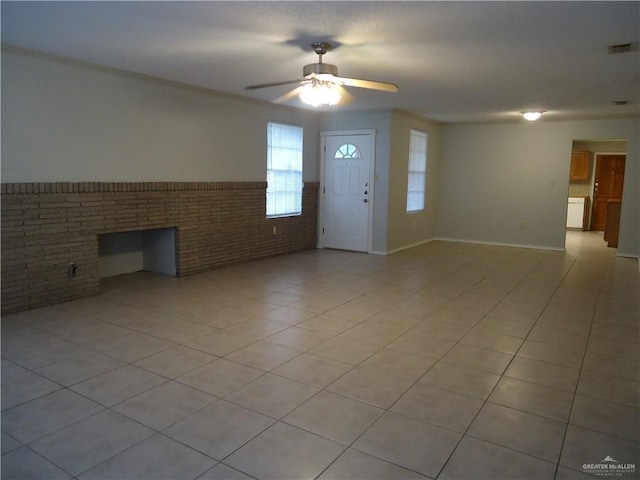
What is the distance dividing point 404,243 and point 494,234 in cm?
197

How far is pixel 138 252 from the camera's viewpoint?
6.02 m

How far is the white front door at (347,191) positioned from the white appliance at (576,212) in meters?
6.46

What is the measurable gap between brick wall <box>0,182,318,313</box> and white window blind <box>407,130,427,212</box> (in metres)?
2.76

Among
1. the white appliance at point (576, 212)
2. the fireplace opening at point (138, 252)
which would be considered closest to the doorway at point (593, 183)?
the white appliance at point (576, 212)

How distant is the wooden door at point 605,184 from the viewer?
35.8 ft

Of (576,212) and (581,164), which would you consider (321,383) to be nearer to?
(576,212)

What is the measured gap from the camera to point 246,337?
365cm

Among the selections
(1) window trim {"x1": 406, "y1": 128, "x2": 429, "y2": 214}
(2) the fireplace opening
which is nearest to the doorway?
(1) window trim {"x1": 406, "y1": 128, "x2": 429, "y2": 214}

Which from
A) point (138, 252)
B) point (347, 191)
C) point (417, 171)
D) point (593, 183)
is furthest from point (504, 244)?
point (138, 252)

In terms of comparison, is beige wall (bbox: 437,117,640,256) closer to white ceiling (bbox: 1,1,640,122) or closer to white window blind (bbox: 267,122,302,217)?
white ceiling (bbox: 1,1,640,122)

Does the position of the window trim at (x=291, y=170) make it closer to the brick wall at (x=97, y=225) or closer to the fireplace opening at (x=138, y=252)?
the brick wall at (x=97, y=225)

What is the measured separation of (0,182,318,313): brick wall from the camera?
13.7 ft

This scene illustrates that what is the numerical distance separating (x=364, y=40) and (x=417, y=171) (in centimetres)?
508

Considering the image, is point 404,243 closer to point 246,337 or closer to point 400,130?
point 400,130
